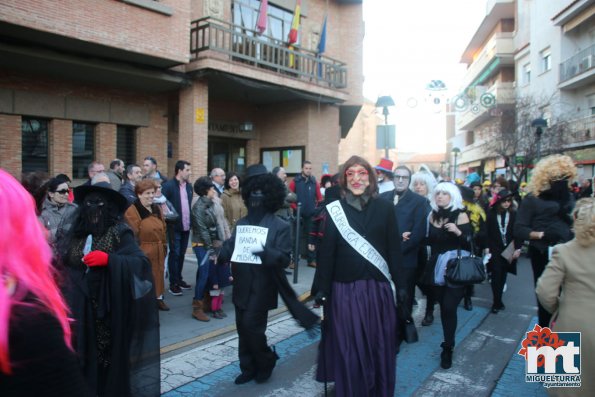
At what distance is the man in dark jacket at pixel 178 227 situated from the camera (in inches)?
293

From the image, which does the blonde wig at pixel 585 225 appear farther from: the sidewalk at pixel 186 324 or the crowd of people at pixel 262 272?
the sidewalk at pixel 186 324

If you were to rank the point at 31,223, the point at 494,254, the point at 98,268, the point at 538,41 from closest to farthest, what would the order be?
the point at 31,223 < the point at 98,268 < the point at 494,254 < the point at 538,41

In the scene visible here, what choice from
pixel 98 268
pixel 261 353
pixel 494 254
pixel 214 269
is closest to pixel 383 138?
pixel 494 254

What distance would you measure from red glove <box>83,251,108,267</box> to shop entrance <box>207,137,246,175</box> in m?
13.2

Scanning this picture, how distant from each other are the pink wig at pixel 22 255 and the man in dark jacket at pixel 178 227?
6106 mm

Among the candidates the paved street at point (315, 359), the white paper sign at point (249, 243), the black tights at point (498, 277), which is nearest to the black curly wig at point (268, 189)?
the white paper sign at point (249, 243)

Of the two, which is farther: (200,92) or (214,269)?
(200,92)

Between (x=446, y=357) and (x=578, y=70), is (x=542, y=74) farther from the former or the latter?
(x=446, y=357)

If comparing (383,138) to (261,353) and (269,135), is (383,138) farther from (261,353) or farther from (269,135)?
(261,353)

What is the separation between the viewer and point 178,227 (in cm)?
746

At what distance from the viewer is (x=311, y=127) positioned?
16688 mm

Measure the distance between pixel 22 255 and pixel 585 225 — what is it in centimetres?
309

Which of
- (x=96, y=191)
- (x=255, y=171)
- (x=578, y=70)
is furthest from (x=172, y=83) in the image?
(x=578, y=70)

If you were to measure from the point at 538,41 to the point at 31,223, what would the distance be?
115 feet
